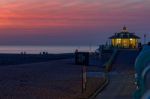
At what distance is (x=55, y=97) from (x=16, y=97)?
167 cm

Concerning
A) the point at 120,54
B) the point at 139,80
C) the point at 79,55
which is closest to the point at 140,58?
the point at 139,80

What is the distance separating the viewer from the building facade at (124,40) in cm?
9656

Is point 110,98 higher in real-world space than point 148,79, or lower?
lower

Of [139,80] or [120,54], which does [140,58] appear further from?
[120,54]

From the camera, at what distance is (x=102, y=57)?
7131cm

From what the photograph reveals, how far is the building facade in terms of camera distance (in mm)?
96562

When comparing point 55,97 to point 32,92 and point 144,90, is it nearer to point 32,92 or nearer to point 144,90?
point 32,92

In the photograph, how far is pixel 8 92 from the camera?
25.6 m

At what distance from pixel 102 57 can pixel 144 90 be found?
220 ft

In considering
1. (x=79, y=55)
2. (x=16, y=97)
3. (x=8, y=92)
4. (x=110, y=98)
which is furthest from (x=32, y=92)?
(x=79, y=55)

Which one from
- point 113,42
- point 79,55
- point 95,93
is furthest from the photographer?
point 113,42

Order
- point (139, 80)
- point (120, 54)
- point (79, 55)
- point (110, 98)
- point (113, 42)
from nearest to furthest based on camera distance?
point (139, 80)
point (110, 98)
point (79, 55)
point (120, 54)
point (113, 42)

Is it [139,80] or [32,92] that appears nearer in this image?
[139,80]

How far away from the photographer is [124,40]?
97.4 metres
